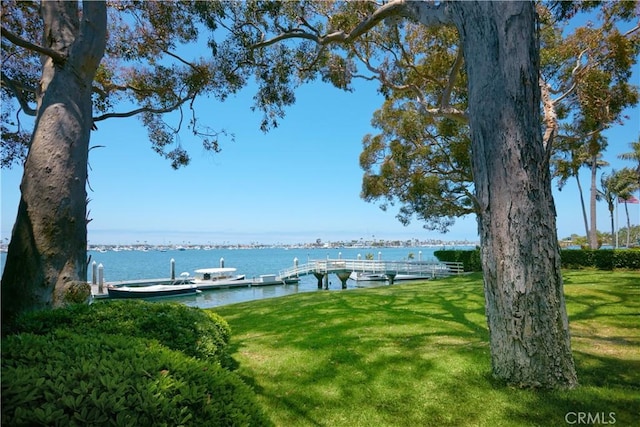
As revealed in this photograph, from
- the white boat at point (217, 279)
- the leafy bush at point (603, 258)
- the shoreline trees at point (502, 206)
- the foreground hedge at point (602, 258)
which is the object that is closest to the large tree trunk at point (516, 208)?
the shoreline trees at point (502, 206)

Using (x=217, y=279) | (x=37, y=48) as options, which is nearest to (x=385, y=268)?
(x=217, y=279)

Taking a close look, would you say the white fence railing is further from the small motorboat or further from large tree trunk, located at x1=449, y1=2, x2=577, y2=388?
large tree trunk, located at x1=449, y1=2, x2=577, y2=388

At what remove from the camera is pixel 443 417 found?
3.15m

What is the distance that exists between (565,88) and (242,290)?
2374cm

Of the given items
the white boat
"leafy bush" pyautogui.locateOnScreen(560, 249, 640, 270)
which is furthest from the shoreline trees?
the white boat

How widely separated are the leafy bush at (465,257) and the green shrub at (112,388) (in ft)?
73.1

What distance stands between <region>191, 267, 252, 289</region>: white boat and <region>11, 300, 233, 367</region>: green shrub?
23.0 meters

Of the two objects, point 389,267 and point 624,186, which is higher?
point 624,186

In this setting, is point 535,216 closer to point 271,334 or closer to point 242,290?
point 271,334

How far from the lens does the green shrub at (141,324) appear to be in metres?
3.23

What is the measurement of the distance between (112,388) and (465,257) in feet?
82.3

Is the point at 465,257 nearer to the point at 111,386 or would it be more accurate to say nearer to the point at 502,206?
the point at 502,206

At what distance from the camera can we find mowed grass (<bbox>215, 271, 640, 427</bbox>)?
125 inches

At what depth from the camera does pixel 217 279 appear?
28984 mm
